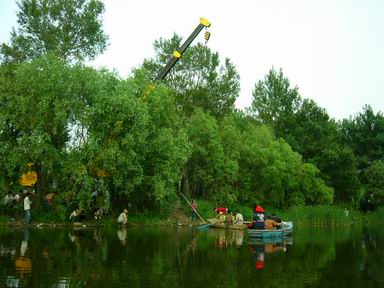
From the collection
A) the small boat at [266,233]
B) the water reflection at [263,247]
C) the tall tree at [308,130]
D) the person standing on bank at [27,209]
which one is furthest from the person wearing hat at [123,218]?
the tall tree at [308,130]

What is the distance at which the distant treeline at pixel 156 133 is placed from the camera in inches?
1149

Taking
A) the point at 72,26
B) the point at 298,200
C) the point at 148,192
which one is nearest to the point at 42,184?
the point at 148,192

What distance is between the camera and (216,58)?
53594 mm

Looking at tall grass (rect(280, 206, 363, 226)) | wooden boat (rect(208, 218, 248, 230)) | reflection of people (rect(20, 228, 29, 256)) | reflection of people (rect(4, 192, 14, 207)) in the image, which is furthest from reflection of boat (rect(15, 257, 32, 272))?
tall grass (rect(280, 206, 363, 226))

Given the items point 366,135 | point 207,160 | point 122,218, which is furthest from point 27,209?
point 366,135

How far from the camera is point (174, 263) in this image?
631 inches

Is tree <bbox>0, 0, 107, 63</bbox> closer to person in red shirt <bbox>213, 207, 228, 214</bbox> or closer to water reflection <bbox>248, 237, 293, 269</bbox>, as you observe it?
person in red shirt <bbox>213, 207, 228, 214</bbox>

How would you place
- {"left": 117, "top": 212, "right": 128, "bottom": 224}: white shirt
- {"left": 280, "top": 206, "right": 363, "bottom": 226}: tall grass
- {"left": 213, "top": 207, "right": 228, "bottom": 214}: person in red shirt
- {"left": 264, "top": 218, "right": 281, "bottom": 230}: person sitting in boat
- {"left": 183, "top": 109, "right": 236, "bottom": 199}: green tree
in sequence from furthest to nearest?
{"left": 280, "top": 206, "right": 363, "bottom": 226}: tall grass
{"left": 183, "top": 109, "right": 236, "bottom": 199}: green tree
{"left": 213, "top": 207, "right": 228, "bottom": 214}: person in red shirt
{"left": 117, "top": 212, "right": 128, "bottom": 224}: white shirt
{"left": 264, "top": 218, "right": 281, "bottom": 230}: person sitting in boat

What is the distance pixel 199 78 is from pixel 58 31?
1604 centimetres

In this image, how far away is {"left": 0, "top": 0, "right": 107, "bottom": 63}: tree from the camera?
4197 centimetres

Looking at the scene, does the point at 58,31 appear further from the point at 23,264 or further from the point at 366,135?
the point at 366,135

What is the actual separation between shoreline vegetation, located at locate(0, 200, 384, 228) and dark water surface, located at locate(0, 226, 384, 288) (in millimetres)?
6409

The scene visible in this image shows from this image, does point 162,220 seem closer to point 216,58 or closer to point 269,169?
point 269,169

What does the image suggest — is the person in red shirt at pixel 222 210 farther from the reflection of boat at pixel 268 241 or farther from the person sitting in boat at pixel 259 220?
the reflection of boat at pixel 268 241
